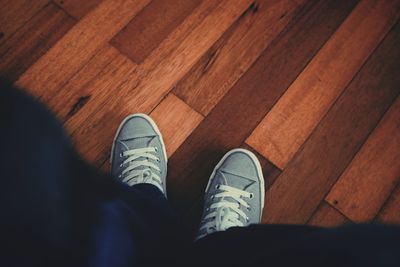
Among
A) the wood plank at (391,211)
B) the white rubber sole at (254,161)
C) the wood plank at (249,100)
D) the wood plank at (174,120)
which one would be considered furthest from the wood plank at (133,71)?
the wood plank at (391,211)

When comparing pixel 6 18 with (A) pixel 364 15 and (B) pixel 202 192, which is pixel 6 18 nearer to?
(B) pixel 202 192

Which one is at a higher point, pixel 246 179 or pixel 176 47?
pixel 176 47

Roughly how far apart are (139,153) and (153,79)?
0.22m

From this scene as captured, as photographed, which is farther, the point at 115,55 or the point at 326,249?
the point at 115,55

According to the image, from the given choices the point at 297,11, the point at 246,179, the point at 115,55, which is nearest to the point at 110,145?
the point at 115,55

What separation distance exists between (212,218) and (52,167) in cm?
53

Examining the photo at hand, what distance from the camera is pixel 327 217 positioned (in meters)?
0.96

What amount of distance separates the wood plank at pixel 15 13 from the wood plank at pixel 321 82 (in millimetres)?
748

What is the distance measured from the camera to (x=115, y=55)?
3.49 ft

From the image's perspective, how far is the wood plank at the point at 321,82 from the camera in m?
1.02

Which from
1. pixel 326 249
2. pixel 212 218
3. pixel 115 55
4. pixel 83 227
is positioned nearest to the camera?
pixel 326 249

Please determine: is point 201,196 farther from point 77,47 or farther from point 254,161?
point 77,47

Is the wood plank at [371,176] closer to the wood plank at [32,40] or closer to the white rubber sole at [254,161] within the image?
the white rubber sole at [254,161]

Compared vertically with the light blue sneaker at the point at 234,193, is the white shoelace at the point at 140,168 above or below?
below
